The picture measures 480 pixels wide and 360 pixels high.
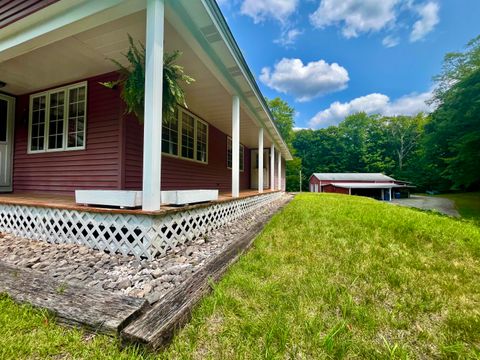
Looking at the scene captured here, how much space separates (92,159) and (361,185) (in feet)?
99.4

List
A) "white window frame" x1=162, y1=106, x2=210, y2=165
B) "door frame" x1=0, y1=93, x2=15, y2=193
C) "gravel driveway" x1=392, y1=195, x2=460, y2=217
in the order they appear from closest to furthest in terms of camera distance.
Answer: "door frame" x1=0, y1=93, x2=15, y2=193
"white window frame" x1=162, y1=106, x2=210, y2=165
"gravel driveway" x1=392, y1=195, x2=460, y2=217

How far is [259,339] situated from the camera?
1.25m

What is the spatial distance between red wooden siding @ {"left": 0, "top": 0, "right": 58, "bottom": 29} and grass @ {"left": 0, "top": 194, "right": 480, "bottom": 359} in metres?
3.11

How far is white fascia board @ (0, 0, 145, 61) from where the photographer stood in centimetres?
241

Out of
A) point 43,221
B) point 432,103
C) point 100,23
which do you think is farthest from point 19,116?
point 432,103

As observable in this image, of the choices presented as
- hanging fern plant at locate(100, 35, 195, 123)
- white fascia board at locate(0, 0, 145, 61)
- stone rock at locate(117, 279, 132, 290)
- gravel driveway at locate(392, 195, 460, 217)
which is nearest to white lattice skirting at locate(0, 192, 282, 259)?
stone rock at locate(117, 279, 132, 290)

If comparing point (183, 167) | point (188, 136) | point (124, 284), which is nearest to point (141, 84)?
point (124, 284)

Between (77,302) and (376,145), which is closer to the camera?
(77,302)

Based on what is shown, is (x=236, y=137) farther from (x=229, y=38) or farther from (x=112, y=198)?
(x=112, y=198)

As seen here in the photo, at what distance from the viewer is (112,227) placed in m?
2.64

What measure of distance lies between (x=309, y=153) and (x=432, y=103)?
2160cm

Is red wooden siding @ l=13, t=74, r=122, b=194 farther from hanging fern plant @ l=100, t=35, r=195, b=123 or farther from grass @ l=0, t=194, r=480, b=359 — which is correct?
grass @ l=0, t=194, r=480, b=359

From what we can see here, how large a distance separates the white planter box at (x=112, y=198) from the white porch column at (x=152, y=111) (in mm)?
113

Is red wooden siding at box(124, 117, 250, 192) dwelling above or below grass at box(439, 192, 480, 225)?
above
